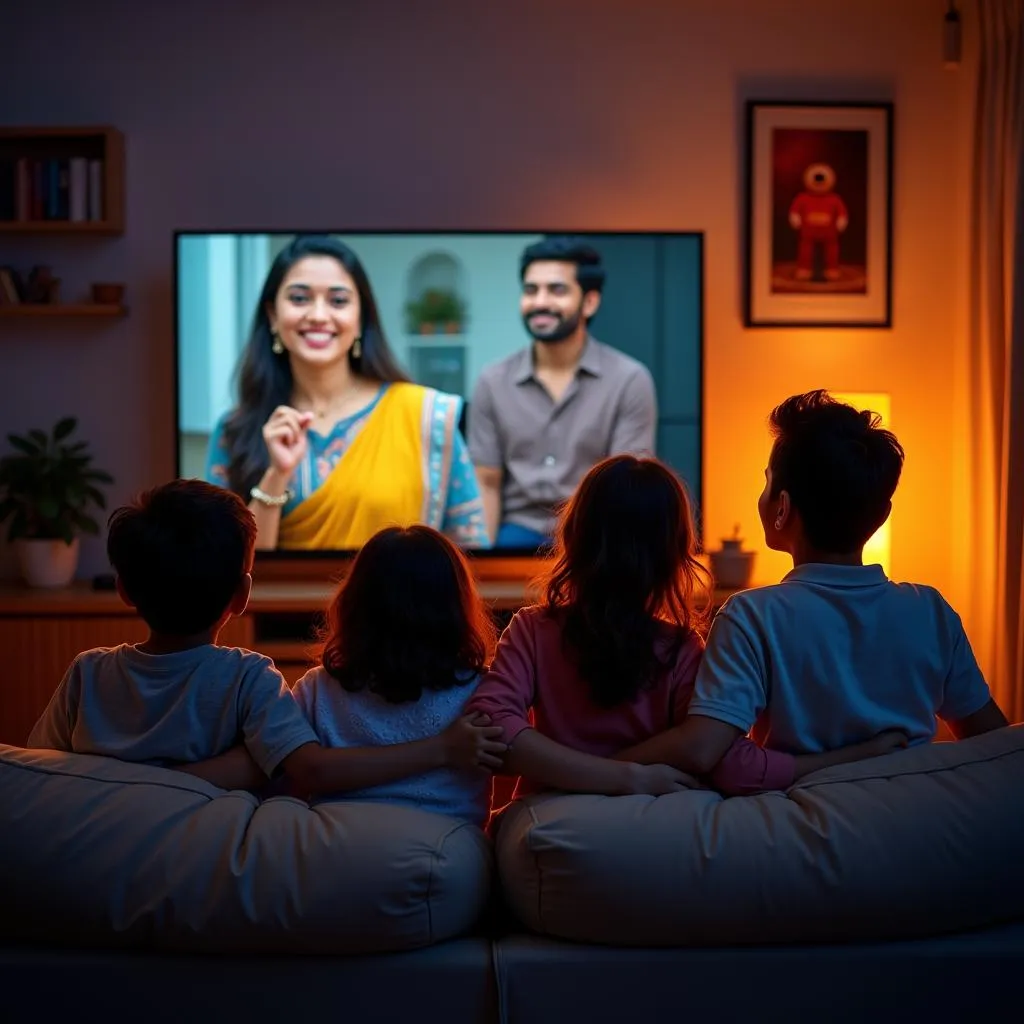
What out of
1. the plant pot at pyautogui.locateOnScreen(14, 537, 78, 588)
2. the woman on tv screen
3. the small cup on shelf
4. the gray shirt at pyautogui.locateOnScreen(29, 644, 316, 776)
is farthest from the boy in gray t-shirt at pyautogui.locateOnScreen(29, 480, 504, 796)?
the small cup on shelf

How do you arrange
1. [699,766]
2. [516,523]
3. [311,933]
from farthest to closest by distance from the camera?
[516,523] < [699,766] < [311,933]

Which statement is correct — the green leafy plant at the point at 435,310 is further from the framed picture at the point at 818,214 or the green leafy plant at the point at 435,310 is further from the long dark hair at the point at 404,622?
the long dark hair at the point at 404,622

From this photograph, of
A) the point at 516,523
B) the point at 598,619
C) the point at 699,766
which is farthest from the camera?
the point at 516,523

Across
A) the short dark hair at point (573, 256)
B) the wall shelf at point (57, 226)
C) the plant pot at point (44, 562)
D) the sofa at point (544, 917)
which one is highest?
the wall shelf at point (57, 226)

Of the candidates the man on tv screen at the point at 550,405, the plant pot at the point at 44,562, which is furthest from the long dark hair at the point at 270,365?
the plant pot at the point at 44,562

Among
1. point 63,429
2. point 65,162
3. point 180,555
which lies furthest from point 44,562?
point 180,555

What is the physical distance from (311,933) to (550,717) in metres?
0.46

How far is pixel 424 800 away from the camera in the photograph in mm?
1491

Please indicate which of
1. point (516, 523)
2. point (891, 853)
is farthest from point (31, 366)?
point (891, 853)

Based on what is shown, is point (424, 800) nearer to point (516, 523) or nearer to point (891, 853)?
point (891, 853)

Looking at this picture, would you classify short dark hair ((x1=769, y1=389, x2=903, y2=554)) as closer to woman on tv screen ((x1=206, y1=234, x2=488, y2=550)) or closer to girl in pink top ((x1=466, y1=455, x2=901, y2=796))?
girl in pink top ((x1=466, y1=455, x2=901, y2=796))

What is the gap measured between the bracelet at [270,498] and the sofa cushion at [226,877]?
8.87 ft

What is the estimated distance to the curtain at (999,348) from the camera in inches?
142

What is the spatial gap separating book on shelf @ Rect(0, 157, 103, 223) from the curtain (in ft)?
9.38
